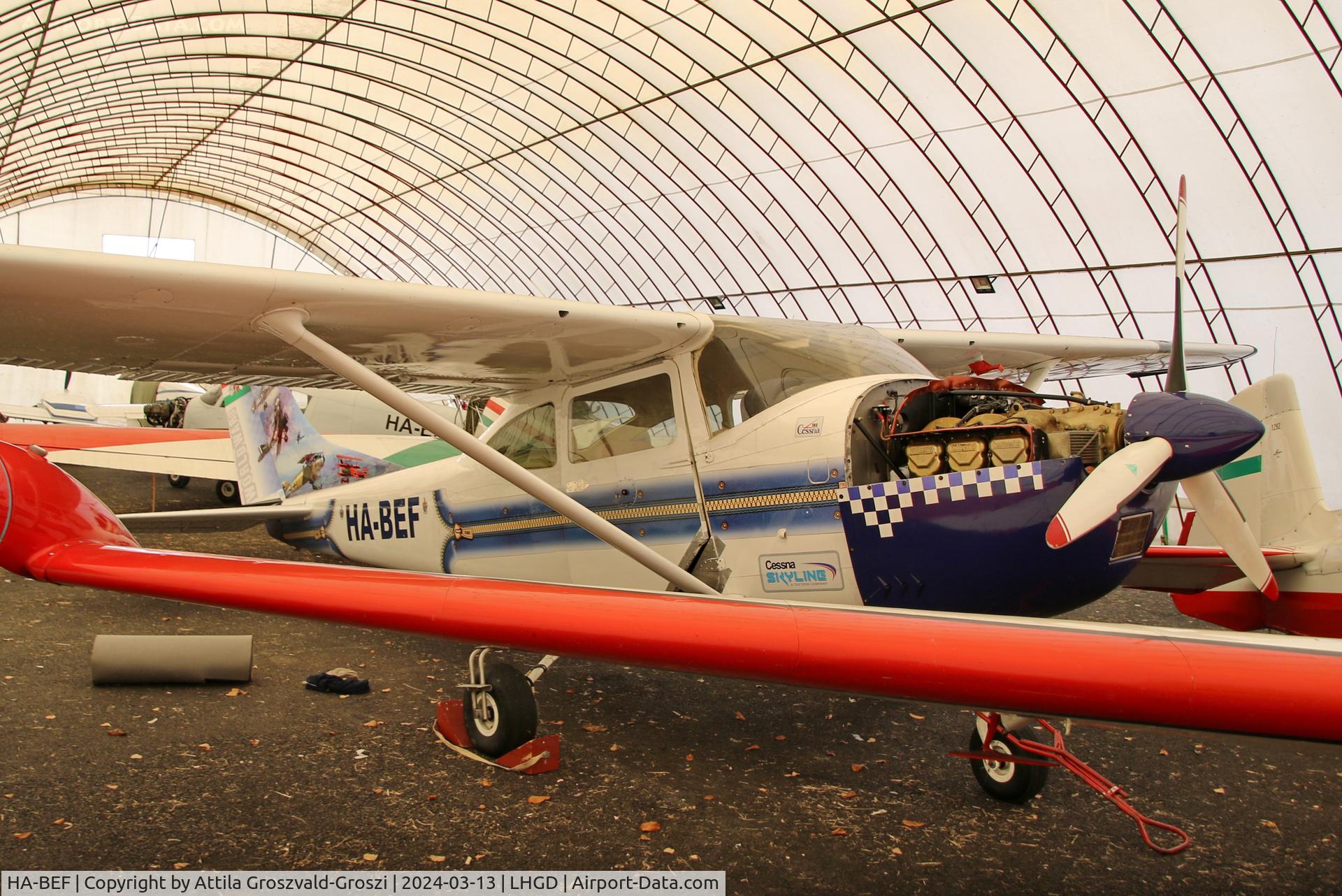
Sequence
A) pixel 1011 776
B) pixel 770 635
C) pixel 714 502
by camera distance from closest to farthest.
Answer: pixel 770 635
pixel 1011 776
pixel 714 502

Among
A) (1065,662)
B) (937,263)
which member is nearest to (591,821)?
(1065,662)

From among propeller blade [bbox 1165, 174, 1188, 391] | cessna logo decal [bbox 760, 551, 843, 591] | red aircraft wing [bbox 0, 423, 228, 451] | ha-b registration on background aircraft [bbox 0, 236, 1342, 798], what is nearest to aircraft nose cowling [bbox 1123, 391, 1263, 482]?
ha-b registration on background aircraft [bbox 0, 236, 1342, 798]

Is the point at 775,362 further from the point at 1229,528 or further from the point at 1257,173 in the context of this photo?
the point at 1257,173

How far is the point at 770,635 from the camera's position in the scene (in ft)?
11.7

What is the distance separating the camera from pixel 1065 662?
3.17 m

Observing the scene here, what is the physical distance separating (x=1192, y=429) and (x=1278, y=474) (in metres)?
3.38

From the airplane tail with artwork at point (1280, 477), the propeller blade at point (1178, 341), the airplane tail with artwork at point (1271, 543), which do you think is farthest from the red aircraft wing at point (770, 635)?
A: the airplane tail with artwork at point (1280, 477)

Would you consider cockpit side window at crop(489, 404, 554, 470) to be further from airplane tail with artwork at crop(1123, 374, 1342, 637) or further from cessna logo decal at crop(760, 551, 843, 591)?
airplane tail with artwork at crop(1123, 374, 1342, 637)

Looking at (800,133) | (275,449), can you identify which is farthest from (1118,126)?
(275,449)

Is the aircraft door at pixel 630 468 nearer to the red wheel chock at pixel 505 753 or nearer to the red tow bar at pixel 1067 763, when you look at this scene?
the red wheel chock at pixel 505 753

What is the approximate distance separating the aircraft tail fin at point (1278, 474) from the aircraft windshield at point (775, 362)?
8.99 ft

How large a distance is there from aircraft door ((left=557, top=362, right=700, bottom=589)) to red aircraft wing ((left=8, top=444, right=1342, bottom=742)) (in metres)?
1.63

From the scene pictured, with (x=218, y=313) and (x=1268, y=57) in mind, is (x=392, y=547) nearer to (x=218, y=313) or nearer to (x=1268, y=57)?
(x=218, y=313)

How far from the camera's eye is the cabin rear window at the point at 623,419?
19.8ft
